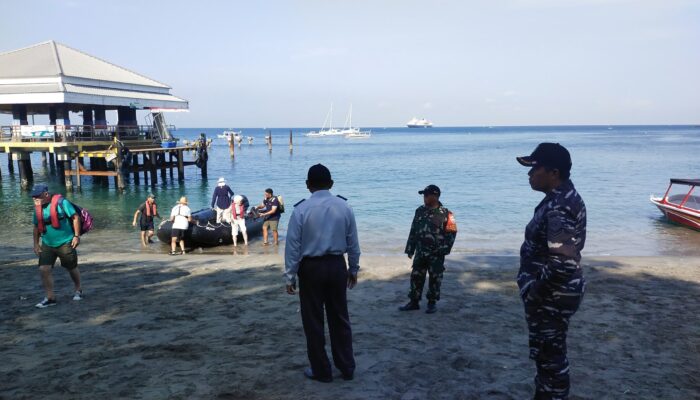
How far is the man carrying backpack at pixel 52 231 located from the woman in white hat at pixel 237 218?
7576mm

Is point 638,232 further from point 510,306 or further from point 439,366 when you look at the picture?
point 439,366

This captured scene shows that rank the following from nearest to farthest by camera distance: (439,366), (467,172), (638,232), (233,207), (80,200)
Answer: (439,366) < (233,207) < (638,232) < (80,200) < (467,172)

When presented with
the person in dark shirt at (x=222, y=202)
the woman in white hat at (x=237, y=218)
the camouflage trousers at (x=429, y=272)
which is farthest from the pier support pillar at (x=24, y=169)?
the camouflage trousers at (x=429, y=272)

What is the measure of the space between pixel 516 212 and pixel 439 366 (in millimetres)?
20491

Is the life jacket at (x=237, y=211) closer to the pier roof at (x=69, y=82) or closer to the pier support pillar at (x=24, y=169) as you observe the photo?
the pier roof at (x=69, y=82)

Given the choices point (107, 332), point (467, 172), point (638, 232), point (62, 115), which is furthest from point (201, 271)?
point (467, 172)

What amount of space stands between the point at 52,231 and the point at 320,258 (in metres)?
4.67

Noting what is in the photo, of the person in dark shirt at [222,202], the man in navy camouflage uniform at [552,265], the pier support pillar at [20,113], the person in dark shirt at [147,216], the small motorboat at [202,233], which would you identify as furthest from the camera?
the pier support pillar at [20,113]

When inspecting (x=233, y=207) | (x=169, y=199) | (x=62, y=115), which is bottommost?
(x=169, y=199)

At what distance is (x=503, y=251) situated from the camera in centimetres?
1535

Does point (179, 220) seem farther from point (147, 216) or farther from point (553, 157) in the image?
point (553, 157)

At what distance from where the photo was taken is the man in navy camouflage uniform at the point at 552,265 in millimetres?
3354

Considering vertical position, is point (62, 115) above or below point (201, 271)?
above

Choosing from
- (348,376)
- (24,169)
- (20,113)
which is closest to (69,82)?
(20,113)
